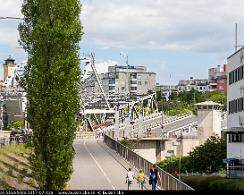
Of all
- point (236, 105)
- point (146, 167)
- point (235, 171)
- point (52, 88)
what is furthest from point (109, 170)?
point (236, 105)

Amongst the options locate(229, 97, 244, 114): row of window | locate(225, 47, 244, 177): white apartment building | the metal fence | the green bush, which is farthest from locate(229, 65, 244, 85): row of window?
the green bush

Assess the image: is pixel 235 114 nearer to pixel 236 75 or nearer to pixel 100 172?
pixel 236 75

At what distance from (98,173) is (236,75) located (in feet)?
88.0

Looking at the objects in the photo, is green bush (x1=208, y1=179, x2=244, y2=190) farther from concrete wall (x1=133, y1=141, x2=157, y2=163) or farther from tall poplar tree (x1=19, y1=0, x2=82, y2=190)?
concrete wall (x1=133, y1=141, x2=157, y2=163)

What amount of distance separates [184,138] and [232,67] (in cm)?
3315

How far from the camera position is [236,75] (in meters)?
71.3

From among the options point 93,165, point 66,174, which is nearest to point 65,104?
point 66,174

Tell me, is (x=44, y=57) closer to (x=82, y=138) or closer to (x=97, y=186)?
(x=97, y=186)

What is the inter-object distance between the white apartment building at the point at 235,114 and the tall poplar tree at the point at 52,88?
33.6 meters

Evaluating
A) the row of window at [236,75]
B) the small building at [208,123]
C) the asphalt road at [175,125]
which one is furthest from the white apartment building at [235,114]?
the asphalt road at [175,125]

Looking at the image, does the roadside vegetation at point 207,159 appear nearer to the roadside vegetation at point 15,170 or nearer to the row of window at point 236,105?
the row of window at point 236,105

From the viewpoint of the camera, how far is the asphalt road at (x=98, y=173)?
39875mm

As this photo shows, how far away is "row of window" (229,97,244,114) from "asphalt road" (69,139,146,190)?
556 inches

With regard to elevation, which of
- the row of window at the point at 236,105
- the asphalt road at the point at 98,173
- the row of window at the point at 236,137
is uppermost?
the row of window at the point at 236,105
